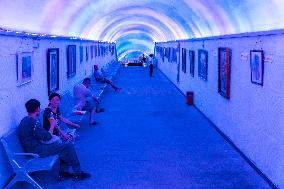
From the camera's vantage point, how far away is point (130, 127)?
430 inches

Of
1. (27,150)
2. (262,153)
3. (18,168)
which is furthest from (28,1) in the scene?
(262,153)

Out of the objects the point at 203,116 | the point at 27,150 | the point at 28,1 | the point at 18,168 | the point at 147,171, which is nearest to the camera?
the point at 18,168

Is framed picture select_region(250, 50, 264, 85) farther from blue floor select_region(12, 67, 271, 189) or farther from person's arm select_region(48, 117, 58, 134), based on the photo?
person's arm select_region(48, 117, 58, 134)

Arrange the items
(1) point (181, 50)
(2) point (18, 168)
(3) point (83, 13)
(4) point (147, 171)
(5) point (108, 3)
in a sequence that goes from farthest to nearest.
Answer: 1. (1) point (181, 50)
2. (5) point (108, 3)
3. (3) point (83, 13)
4. (4) point (147, 171)
5. (2) point (18, 168)

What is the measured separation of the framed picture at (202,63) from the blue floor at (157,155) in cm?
128

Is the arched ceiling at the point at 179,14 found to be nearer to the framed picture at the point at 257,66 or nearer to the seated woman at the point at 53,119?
the framed picture at the point at 257,66

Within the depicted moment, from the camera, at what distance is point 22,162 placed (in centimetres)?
Result: 627

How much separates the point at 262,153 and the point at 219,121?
3.45 meters

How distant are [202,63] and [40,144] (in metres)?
7.66

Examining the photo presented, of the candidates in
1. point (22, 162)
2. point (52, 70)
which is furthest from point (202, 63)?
point (22, 162)

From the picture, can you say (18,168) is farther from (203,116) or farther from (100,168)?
(203,116)

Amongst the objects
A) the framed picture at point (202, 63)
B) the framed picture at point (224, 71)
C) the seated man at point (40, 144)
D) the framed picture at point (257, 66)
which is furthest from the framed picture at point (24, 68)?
the framed picture at point (202, 63)

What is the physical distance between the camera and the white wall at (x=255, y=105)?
6.16 meters

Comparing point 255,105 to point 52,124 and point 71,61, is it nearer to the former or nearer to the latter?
point 52,124
